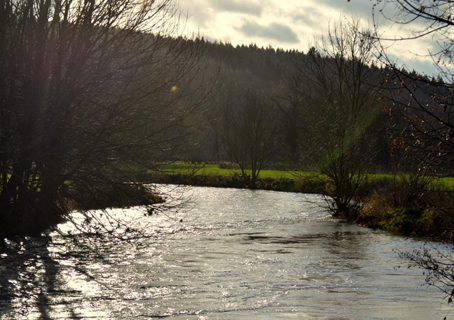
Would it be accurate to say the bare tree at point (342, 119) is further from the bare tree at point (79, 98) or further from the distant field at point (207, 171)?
the bare tree at point (79, 98)

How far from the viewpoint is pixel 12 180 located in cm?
1353

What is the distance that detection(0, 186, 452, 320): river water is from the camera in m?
9.11

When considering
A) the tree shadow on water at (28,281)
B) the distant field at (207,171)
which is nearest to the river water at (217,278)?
the tree shadow on water at (28,281)

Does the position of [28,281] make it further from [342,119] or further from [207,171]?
[207,171]

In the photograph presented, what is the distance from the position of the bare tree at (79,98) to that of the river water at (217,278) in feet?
5.49

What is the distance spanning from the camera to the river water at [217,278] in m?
9.11

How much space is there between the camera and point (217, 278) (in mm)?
11734

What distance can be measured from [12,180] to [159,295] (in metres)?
5.69

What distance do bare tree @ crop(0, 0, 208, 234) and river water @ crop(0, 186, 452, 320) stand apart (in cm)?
167

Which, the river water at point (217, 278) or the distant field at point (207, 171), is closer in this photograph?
the river water at point (217, 278)

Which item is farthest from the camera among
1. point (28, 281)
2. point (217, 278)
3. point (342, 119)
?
point (342, 119)

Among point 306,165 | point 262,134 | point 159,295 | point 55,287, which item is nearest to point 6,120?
point 55,287

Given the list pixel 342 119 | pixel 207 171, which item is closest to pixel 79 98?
pixel 342 119

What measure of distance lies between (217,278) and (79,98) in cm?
508
